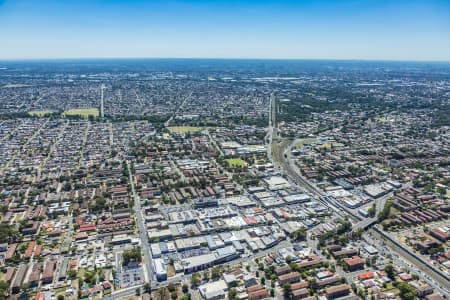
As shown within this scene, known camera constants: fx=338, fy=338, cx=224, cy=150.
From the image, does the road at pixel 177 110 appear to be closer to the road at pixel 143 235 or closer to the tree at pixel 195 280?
the road at pixel 143 235

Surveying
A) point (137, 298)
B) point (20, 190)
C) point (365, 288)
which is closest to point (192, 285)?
point (137, 298)

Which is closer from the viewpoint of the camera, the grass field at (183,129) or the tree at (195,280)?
the tree at (195,280)

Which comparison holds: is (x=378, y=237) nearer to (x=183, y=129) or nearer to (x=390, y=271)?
(x=390, y=271)

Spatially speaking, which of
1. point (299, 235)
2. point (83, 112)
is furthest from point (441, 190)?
point (83, 112)

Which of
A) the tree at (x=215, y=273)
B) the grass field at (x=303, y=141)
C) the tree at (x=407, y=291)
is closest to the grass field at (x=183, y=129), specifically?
the grass field at (x=303, y=141)

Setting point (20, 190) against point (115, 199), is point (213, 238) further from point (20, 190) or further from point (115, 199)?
point (20, 190)
